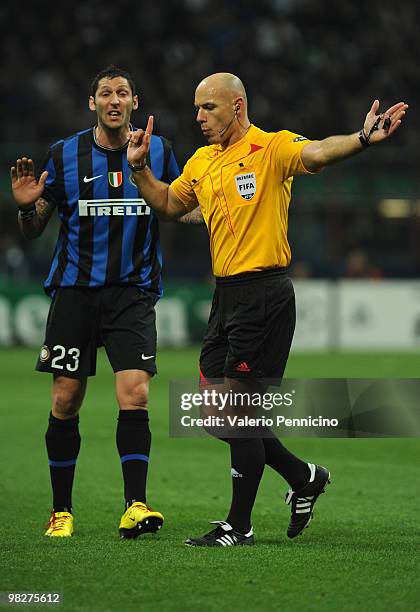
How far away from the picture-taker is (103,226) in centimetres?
553

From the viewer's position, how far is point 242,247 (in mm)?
4965

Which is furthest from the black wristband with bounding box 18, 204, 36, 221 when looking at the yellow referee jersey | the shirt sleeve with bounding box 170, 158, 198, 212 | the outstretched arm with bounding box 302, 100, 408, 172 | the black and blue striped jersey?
the outstretched arm with bounding box 302, 100, 408, 172

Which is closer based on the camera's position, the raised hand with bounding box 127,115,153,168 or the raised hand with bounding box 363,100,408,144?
the raised hand with bounding box 363,100,408,144

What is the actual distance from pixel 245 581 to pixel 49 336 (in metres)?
1.80

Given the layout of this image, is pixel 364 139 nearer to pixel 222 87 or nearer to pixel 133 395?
pixel 222 87

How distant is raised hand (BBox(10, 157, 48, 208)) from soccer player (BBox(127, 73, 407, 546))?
58 centimetres

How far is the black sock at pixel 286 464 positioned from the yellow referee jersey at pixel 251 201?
83 centimetres

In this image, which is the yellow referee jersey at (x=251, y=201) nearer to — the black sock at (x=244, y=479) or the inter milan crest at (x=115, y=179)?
the inter milan crest at (x=115, y=179)

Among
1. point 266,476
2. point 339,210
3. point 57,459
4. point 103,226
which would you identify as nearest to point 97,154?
point 103,226

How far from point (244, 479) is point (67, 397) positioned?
3.24ft

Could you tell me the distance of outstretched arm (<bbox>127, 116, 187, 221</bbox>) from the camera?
505 centimetres

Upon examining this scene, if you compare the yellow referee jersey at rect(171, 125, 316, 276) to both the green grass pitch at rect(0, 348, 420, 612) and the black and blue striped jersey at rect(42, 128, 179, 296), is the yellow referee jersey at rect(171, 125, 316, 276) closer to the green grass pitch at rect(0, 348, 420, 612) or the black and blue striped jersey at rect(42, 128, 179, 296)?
the black and blue striped jersey at rect(42, 128, 179, 296)

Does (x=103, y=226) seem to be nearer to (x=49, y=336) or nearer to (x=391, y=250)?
(x=49, y=336)
